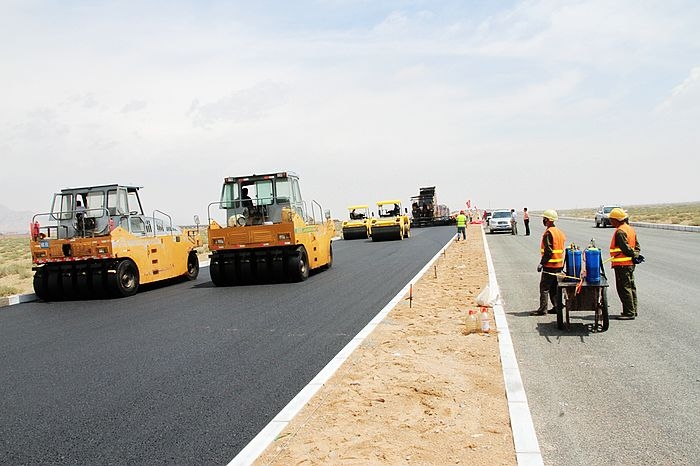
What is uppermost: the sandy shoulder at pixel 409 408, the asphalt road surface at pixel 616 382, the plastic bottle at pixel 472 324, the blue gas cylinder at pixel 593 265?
the blue gas cylinder at pixel 593 265

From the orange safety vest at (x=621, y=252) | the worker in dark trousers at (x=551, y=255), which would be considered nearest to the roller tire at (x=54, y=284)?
the worker in dark trousers at (x=551, y=255)

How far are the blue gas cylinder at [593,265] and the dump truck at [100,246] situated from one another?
1085cm

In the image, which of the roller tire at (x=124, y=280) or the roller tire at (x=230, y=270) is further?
the roller tire at (x=230, y=270)

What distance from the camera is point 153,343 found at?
888 centimetres

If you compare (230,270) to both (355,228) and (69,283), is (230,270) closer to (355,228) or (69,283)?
(69,283)

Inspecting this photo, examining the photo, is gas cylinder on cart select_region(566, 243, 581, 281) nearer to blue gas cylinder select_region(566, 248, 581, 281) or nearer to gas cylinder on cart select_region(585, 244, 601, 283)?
blue gas cylinder select_region(566, 248, 581, 281)

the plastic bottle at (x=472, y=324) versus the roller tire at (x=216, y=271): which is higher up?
the roller tire at (x=216, y=271)

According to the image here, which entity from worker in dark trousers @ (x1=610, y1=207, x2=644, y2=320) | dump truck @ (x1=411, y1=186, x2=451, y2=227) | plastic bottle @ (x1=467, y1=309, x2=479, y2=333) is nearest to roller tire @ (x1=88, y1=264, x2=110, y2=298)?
plastic bottle @ (x1=467, y1=309, x2=479, y2=333)

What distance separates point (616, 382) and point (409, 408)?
2242 millimetres

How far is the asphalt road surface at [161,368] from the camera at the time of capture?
5016mm

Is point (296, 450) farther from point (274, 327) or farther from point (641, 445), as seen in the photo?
point (274, 327)

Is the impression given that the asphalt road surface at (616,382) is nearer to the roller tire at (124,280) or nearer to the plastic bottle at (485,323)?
the plastic bottle at (485,323)

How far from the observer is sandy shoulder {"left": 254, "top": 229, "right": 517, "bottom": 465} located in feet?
14.6

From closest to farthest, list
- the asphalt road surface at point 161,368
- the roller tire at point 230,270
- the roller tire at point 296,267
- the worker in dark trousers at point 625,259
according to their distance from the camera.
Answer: the asphalt road surface at point 161,368 < the worker in dark trousers at point 625,259 < the roller tire at point 296,267 < the roller tire at point 230,270
